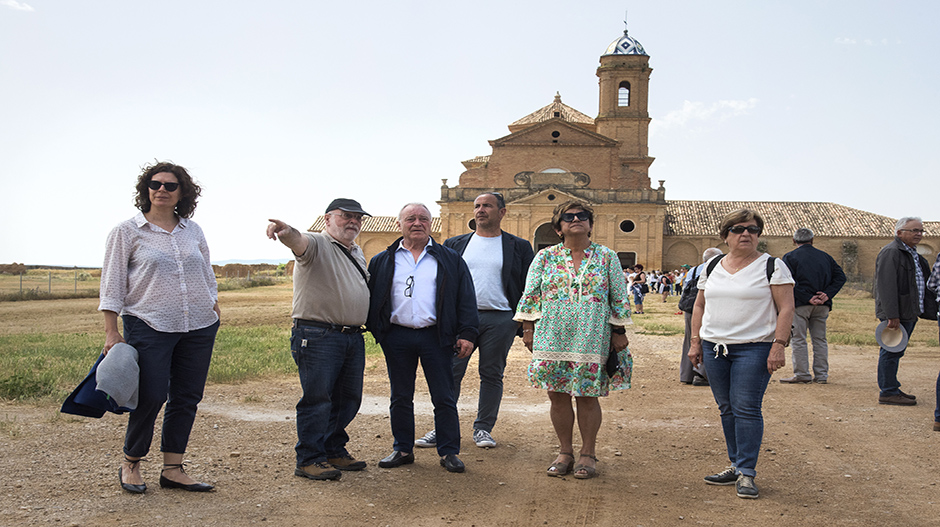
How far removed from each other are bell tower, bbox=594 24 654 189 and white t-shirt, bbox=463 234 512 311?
4317 centimetres

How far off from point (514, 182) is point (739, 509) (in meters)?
42.6

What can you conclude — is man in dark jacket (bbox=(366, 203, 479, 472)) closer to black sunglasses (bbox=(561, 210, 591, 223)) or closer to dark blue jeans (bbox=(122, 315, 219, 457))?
black sunglasses (bbox=(561, 210, 591, 223))

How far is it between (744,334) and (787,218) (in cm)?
Answer: 5037

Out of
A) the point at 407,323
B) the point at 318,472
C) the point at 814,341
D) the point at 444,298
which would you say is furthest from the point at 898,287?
the point at 318,472

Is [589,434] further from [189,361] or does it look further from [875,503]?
[189,361]

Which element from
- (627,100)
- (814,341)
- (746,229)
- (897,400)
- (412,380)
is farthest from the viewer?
(627,100)

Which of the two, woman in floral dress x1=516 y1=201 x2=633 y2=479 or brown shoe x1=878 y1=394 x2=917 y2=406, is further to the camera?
brown shoe x1=878 y1=394 x2=917 y2=406

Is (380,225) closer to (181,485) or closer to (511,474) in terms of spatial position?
(511,474)

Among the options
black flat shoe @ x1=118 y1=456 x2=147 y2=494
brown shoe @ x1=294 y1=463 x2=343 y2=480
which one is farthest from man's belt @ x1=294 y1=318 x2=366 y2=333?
black flat shoe @ x1=118 y1=456 x2=147 y2=494

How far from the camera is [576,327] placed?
496 cm

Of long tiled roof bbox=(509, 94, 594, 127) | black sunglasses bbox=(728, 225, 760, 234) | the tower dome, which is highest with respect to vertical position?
the tower dome

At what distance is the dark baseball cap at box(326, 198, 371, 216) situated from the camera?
200 inches

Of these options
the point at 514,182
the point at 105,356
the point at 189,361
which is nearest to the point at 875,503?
the point at 189,361

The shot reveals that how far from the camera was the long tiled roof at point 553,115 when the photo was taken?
4994cm
